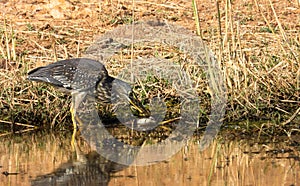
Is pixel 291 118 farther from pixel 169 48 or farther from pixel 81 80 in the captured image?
pixel 169 48

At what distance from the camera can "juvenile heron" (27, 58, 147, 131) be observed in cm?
836

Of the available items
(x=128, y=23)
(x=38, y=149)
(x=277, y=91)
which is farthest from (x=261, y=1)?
(x=38, y=149)

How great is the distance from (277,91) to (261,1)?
4.22 m

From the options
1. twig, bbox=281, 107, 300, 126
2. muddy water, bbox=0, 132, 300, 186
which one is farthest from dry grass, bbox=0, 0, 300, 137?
muddy water, bbox=0, 132, 300, 186

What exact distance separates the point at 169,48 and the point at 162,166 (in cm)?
340

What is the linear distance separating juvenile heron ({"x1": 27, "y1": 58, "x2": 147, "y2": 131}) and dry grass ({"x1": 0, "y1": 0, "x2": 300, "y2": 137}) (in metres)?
0.24

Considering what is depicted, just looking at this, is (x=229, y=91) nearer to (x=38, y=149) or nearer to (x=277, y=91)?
(x=277, y=91)

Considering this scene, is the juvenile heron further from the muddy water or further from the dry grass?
the muddy water

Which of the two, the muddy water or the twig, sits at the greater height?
the twig

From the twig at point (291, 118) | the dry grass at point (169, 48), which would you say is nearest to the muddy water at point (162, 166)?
the twig at point (291, 118)

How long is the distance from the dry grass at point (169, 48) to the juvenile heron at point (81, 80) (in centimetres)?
24

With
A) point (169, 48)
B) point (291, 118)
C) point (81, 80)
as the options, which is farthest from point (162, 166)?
point (169, 48)

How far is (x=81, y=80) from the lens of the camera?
852 cm

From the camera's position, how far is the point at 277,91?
8.34 metres
